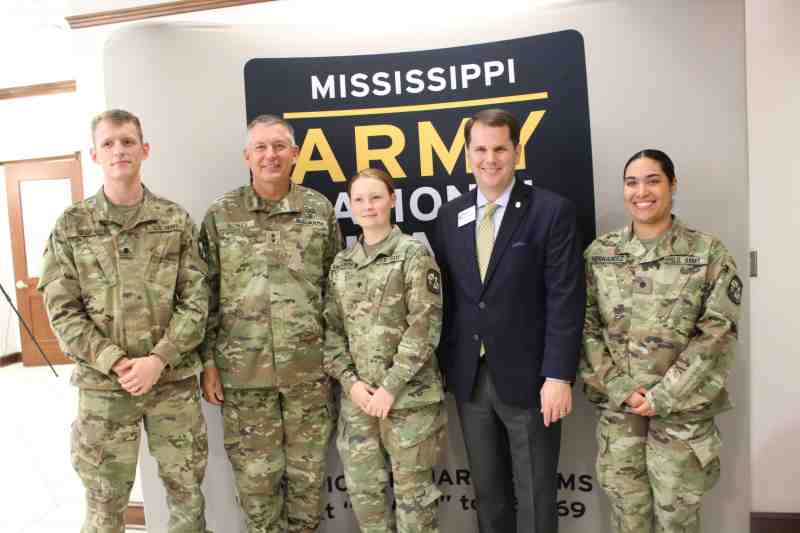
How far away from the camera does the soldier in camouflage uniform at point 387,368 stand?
186cm

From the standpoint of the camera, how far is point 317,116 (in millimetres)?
2365

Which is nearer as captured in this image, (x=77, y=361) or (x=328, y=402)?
(x=77, y=361)

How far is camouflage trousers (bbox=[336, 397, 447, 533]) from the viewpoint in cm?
188

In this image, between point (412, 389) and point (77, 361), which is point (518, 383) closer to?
point (412, 389)

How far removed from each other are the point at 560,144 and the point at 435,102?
1.78 ft

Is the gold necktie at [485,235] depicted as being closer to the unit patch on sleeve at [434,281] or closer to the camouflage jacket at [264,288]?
the unit patch on sleeve at [434,281]

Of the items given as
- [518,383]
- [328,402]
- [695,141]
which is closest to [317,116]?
[328,402]

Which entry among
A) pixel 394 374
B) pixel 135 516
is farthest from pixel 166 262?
pixel 135 516

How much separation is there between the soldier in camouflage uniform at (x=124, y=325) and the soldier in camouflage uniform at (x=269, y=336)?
133 millimetres

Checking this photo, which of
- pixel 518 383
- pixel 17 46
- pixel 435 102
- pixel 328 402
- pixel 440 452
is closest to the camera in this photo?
pixel 518 383

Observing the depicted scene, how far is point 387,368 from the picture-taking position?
1.89 meters

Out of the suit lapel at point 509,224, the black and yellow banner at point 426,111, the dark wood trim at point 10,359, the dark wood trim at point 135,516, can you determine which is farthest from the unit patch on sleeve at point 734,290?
the dark wood trim at point 10,359

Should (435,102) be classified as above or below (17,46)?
below

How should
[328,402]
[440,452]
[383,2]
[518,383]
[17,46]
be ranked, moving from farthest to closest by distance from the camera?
[17,46] → [383,2] → [328,402] → [440,452] → [518,383]
